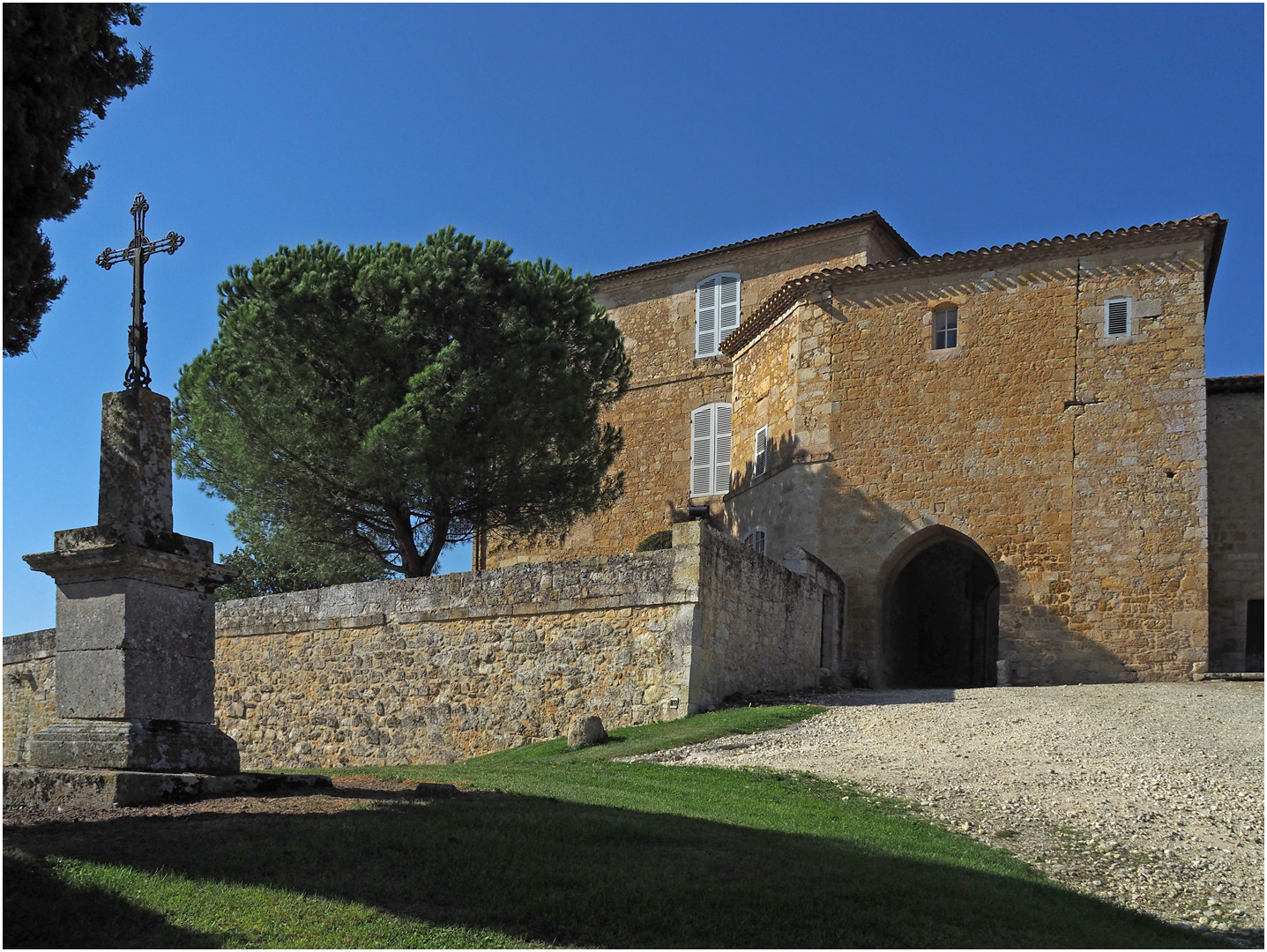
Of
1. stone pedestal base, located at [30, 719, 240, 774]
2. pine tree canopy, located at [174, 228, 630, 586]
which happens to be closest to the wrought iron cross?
stone pedestal base, located at [30, 719, 240, 774]

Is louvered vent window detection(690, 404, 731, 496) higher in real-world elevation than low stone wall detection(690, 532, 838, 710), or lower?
higher

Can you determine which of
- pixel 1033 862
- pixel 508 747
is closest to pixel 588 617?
pixel 508 747

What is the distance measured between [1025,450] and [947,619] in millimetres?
5895

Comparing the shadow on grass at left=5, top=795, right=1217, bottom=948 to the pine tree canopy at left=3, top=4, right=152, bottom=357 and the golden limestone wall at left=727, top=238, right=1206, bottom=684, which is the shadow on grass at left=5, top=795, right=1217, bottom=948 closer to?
the pine tree canopy at left=3, top=4, right=152, bottom=357

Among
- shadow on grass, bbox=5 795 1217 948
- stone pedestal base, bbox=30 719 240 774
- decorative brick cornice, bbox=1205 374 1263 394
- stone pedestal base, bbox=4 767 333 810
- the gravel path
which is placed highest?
decorative brick cornice, bbox=1205 374 1263 394

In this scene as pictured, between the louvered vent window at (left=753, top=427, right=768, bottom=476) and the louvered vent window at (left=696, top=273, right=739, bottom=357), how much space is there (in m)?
3.94

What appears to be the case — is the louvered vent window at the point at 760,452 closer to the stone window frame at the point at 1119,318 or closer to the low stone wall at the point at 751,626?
the low stone wall at the point at 751,626

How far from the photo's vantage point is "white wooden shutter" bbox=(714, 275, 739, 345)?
28.0 meters

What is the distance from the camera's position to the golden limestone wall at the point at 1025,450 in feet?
65.9

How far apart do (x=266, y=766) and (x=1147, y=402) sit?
1621 centimetres

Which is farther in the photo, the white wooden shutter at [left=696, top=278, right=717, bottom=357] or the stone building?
the white wooden shutter at [left=696, top=278, right=717, bottom=357]

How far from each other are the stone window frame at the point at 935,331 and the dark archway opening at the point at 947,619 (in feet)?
13.6

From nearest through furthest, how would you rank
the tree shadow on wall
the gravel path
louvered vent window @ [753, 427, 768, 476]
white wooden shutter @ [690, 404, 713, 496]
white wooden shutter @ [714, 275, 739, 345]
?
the gravel path
the tree shadow on wall
louvered vent window @ [753, 427, 768, 476]
white wooden shutter @ [690, 404, 713, 496]
white wooden shutter @ [714, 275, 739, 345]

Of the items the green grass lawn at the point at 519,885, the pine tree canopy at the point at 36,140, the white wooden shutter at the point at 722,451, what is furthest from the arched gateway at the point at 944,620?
the pine tree canopy at the point at 36,140
